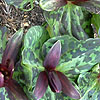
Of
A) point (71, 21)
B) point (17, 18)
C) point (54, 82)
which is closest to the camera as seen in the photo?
point (54, 82)

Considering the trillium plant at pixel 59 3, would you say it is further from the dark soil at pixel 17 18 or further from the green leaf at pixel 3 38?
the dark soil at pixel 17 18

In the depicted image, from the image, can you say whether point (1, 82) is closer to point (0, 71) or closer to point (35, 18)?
point (0, 71)

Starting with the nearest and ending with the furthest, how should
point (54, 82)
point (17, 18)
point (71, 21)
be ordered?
point (54, 82) < point (71, 21) < point (17, 18)

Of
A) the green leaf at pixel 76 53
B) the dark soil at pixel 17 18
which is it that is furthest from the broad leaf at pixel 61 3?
the dark soil at pixel 17 18

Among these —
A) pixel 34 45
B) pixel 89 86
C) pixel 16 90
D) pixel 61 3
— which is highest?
pixel 61 3

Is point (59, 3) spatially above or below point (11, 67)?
above

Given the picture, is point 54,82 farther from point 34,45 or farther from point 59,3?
point 59,3

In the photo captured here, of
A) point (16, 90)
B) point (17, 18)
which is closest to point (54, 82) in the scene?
point (16, 90)
